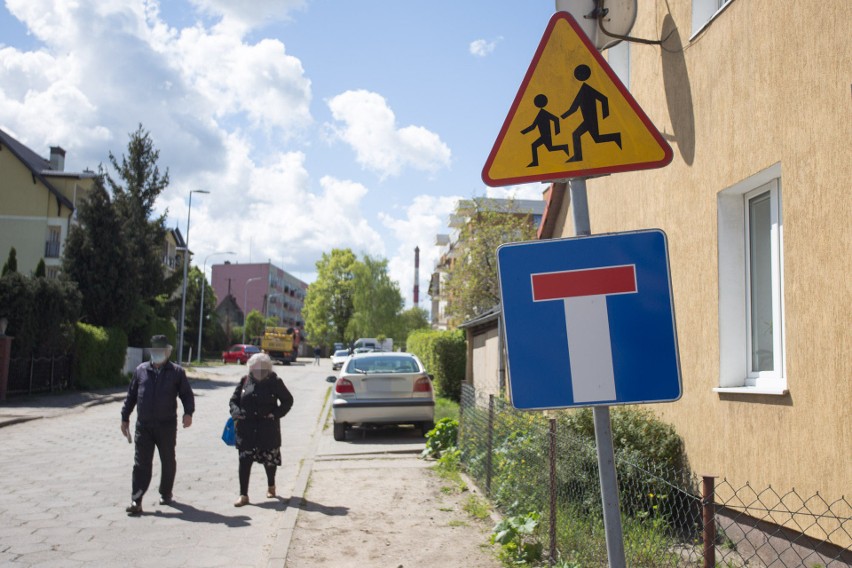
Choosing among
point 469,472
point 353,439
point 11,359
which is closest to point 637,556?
point 469,472

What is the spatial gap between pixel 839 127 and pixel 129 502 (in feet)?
23.9

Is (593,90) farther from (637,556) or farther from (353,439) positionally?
(353,439)

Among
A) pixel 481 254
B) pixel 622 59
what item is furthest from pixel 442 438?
pixel 481 254

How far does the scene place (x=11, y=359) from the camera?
22734mm

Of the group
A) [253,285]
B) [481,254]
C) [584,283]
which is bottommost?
[584,283]

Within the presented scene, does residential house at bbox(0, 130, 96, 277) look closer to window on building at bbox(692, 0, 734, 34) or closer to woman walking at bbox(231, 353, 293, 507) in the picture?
woman walking at bbox(231, 353, 293, 507)

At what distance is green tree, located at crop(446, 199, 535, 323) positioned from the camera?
113 ft

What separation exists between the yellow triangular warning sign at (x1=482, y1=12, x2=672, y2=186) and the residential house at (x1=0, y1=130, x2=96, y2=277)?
4348cm

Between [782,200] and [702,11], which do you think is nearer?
[782,200]

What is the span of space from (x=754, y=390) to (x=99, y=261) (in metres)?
31.2

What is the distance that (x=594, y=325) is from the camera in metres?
2.60

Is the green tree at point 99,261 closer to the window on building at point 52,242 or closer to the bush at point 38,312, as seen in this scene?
the bush at point 38,312

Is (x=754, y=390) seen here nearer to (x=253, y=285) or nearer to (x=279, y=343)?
(x=279, y=343)

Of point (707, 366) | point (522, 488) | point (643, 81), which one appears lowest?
point (522, 488)
